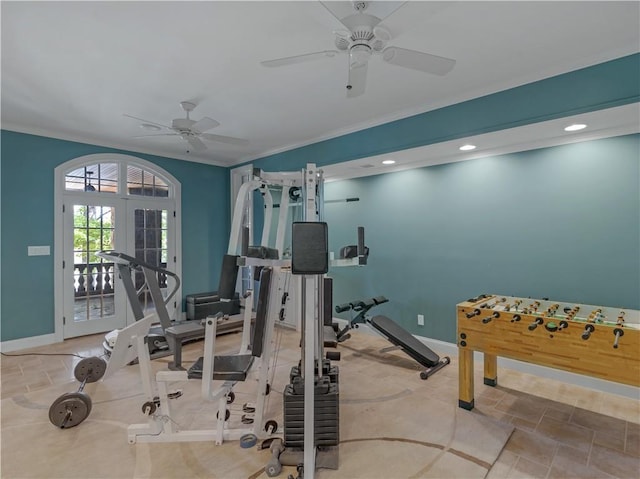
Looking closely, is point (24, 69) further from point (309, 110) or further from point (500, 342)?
point (500, 342)

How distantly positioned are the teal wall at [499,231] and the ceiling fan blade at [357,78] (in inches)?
84.3

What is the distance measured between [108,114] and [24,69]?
989mm

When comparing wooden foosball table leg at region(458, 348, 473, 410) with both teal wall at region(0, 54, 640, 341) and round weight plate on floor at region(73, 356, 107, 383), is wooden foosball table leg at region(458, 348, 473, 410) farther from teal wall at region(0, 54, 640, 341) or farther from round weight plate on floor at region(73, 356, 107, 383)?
round weight plate on floor at region(73, 356, 107, 383)

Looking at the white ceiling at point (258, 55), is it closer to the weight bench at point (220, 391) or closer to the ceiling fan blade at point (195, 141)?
the ceiling fan blade at point (195, 141)

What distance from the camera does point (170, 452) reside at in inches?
83.4

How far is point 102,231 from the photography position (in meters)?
4.79

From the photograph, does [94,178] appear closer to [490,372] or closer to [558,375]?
[490,372]

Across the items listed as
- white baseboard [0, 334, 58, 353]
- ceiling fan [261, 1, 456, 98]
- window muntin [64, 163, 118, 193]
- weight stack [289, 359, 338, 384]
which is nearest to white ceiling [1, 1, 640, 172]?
ceiling fan [261, 1, 456, 98]

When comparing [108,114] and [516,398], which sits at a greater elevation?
[108,114]

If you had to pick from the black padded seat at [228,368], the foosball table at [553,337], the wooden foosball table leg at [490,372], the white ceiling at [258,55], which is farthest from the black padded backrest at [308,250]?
the wooden foosball table leg at [490,372]

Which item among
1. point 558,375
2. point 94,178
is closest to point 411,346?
point 558,375

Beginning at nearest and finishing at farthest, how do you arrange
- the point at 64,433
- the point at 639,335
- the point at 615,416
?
1. the point at 639,335
2. the point at 64,433
3. the point at 615,416

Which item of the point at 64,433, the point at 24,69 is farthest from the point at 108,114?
the point at 64,433

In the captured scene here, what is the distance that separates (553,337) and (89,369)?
373cm
